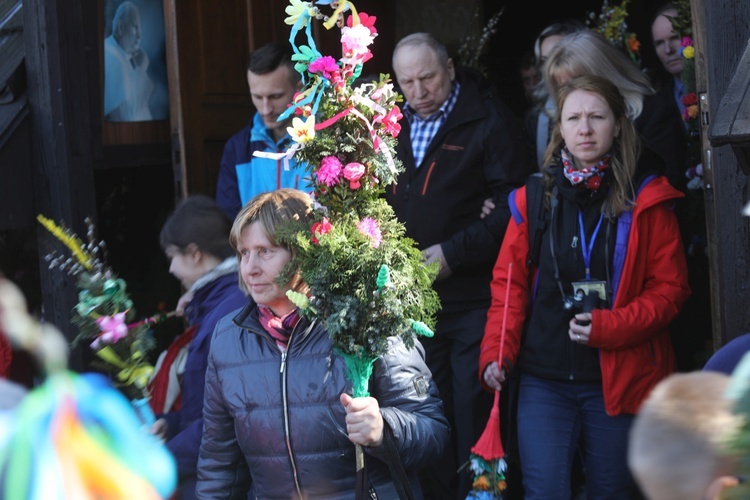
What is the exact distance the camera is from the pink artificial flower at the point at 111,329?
3266 mm

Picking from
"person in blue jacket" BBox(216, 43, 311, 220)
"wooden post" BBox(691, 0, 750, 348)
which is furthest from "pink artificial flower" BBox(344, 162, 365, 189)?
"person in blue jacket" BBox(216, 43, 311, 220)

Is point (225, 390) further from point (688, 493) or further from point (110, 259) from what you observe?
point (110, 259)

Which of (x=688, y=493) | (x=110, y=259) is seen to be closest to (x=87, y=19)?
(x=110, y=259)

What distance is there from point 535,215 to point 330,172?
3.80 feet

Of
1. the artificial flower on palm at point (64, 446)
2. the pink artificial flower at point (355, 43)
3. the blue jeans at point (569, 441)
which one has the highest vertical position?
the pink artificial flower at point (355, 43)

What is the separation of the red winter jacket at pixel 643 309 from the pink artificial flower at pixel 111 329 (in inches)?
61.7

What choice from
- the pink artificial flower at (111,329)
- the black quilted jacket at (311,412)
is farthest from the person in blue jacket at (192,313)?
the black quilted jacket at (311,412)

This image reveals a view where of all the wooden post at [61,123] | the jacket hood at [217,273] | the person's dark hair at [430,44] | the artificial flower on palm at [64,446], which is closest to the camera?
the artificial flower on palm at [64,446]

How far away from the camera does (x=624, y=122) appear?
383 centimetres

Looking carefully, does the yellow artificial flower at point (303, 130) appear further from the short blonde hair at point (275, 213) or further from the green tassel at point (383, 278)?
the green tassel at point (383, 278)

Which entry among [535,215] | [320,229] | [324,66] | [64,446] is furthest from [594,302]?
[64,446]

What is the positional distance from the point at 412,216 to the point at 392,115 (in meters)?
1.43

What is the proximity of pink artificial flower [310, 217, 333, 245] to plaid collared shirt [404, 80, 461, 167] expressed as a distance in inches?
63.9

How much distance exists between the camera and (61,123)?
5152mm
